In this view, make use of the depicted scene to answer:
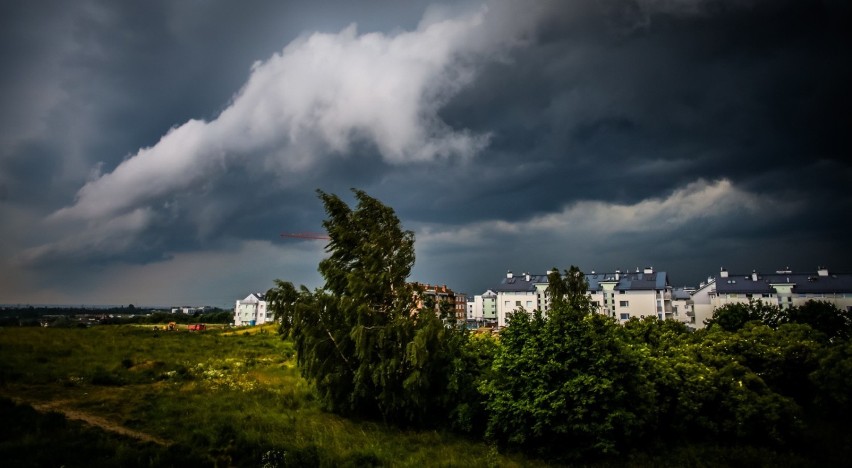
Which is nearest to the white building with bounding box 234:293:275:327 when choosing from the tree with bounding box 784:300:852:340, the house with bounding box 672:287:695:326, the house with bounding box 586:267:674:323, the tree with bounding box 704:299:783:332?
the house with bounding box 586:267:674:323

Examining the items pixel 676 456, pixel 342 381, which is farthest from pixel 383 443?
pixel 676 456

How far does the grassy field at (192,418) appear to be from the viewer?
1503cm

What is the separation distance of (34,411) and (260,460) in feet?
35.2

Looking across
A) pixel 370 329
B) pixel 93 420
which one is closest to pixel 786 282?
pixel 370 329

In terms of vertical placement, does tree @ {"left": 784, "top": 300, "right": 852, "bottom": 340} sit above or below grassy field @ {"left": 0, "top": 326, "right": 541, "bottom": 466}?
above

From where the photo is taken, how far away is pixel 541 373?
17.6 m

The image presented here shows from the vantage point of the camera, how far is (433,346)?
20625mm

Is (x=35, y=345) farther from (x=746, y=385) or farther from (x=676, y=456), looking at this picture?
(x=746, y=385)

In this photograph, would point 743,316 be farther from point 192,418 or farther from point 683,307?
point 683,307

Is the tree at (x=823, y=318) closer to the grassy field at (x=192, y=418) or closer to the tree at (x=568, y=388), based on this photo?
the tree at (x=568, y=388)

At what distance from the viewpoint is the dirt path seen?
52.7ft

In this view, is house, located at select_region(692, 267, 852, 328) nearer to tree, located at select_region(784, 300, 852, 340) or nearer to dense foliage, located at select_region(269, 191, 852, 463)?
tree, located at select_region(784, 300, 852, 340)

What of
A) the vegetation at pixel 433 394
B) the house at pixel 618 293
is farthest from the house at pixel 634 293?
the vegetation at pixel 433 394

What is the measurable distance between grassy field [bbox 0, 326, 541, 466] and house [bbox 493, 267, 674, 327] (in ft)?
267
